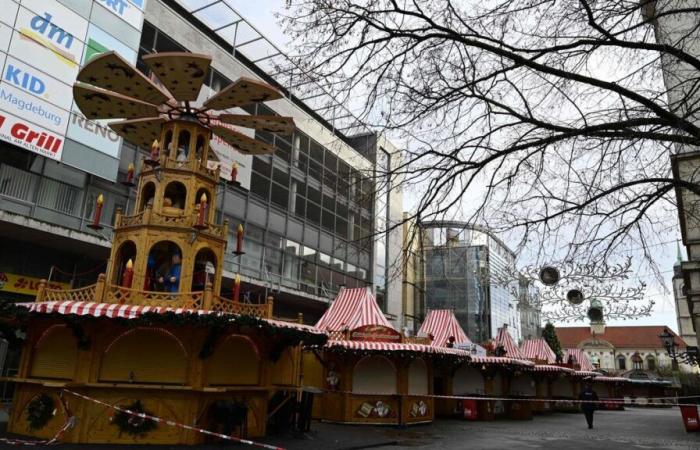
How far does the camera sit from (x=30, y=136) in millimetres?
16734

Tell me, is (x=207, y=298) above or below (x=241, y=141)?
below

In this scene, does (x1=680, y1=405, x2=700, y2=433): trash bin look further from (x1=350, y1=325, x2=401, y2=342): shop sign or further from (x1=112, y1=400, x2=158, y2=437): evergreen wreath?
(x1=112, y1=400, x2=158, y2=437): evergreen wreath

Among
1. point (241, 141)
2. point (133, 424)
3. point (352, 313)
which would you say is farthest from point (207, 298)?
point (352, 313)

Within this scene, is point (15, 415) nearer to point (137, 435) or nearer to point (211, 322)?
point (137, 435)

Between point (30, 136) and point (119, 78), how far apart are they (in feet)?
22.2

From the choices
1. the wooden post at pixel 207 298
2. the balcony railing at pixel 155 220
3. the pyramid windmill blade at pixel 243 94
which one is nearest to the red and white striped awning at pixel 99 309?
the wooden post at pixel 207 298

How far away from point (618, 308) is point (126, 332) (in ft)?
50.0

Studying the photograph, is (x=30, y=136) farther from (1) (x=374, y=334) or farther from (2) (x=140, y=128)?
(1) (x=374, y=334)

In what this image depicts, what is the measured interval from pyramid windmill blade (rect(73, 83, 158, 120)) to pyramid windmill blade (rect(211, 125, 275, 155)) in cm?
178

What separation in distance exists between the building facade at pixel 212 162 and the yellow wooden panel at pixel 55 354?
1.46 m

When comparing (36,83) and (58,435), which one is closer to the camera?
(58,435)

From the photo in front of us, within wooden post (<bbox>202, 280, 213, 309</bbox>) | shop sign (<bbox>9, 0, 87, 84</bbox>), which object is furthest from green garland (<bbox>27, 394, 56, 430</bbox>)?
shop sign (<bbox>9, 0, 87, 84</bbox>)

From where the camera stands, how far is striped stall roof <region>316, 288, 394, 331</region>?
20.2 metres

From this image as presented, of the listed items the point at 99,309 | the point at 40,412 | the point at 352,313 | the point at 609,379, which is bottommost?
the point at 40,412
